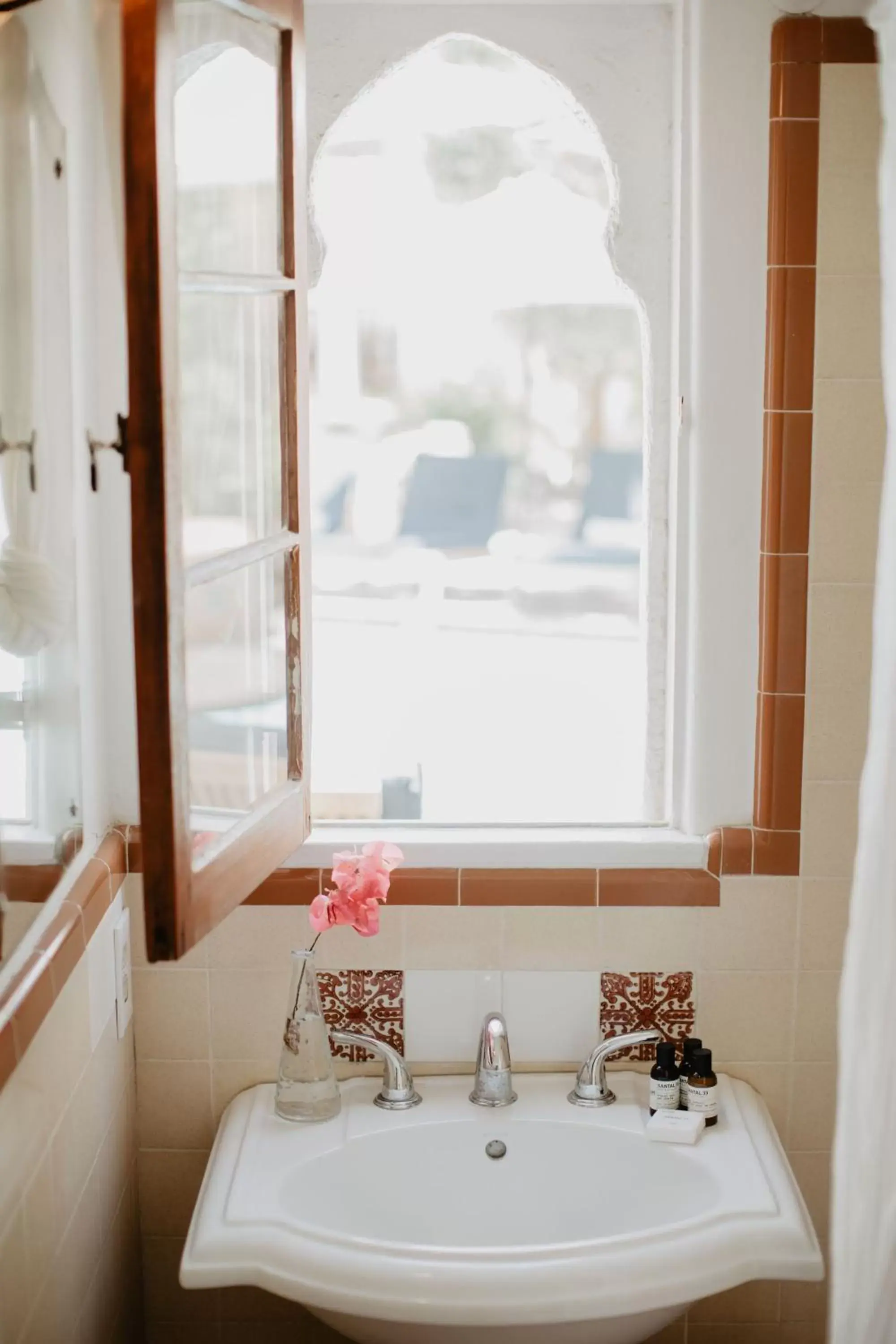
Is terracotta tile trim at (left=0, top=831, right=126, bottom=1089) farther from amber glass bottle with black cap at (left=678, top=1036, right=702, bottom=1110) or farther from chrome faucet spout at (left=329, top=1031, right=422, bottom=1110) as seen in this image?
amber glass bottle with black cap at (left=678, top=1036, right=702, bottom=1110)

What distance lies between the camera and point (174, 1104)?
1.93m

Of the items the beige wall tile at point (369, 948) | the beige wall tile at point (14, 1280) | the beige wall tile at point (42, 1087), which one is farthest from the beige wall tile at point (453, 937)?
the beige wall tile at point (14, 1280)

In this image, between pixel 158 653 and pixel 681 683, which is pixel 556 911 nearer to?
pixel 681 683

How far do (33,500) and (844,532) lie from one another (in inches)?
40.8

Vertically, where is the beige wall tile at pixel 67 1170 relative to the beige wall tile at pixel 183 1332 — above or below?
above

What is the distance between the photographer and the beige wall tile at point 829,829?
6.13 ft

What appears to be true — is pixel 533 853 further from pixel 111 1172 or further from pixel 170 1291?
pixel 170 1291

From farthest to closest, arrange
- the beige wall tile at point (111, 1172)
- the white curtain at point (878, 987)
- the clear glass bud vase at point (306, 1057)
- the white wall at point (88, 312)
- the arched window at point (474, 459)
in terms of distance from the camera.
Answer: the arched window at point (474, 459)
the clear glass bud vase at point (306, 1057)
the beige wall tile at point (111, 1172)
the white wall at point (88, 312)
the white curtain at point (878, 987)

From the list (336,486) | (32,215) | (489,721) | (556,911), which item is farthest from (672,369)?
(336,486)

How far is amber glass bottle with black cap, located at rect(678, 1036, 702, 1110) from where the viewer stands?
1.78m

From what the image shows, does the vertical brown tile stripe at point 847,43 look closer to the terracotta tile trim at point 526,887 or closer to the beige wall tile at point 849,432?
the beige wall tile at point 849,432

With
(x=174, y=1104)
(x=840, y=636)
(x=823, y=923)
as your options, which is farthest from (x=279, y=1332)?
(x=840, y=636)

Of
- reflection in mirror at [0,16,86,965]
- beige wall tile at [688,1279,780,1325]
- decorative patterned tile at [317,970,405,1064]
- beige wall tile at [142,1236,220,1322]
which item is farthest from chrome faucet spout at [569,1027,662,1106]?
reflection in mirror at [0,16,86,965]

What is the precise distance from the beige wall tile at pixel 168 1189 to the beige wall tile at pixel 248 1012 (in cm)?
17
